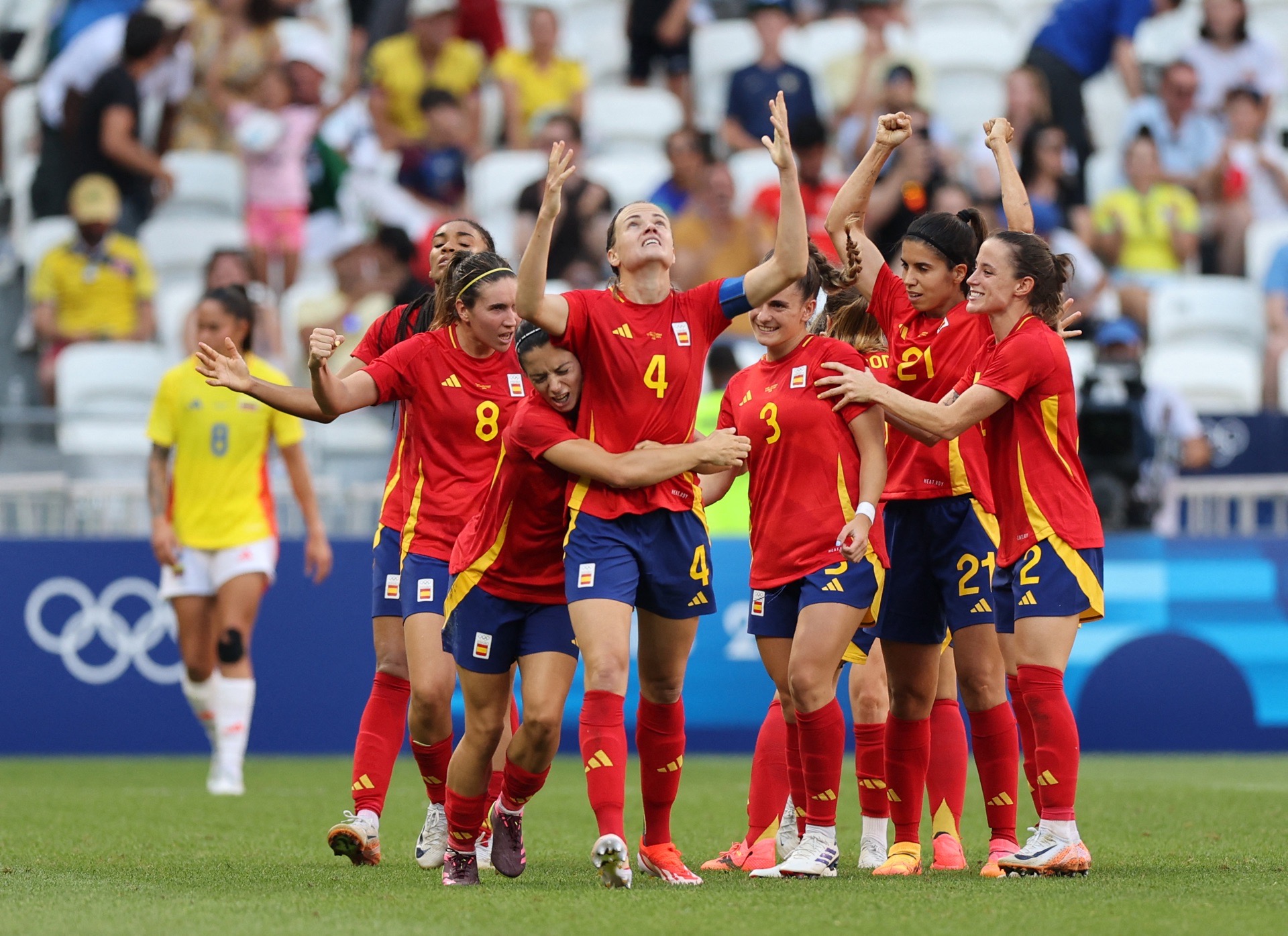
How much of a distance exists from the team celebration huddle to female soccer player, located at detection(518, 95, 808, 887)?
1 cm

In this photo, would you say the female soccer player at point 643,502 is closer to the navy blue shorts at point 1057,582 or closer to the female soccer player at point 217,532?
the navy blue shorts at point 1057,582

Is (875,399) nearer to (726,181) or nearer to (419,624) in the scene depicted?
(419,624)

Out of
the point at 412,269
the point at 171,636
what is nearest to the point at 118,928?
the point at 171,636

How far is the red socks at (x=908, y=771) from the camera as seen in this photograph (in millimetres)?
6629

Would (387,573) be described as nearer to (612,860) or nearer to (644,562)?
(644,562)

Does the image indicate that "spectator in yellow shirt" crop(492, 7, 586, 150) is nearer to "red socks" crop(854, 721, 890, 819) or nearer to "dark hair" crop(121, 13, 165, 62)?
"dark hair" crop(121, 13, 165, 62)

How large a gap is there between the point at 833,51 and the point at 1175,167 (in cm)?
364

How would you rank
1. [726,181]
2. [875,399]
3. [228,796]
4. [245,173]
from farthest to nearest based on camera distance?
1. [245,173]
2. [726,181]
3. [228,796]
4. [875,399]

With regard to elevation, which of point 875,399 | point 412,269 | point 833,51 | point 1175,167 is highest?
point 833,51

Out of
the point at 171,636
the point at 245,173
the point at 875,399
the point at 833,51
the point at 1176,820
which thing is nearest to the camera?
the point at 875,399

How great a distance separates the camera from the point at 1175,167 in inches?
678

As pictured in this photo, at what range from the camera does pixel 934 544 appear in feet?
21.6

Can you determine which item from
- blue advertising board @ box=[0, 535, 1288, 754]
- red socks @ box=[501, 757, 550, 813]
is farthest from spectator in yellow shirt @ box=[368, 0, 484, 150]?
red socks @ box=[501, 757, 550, 813]

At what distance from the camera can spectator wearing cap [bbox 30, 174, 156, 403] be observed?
47.5 feet
